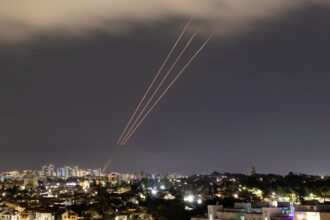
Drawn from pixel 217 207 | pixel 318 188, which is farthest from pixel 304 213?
pixel 318 188

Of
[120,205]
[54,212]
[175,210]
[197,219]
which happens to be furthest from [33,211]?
[197,219]

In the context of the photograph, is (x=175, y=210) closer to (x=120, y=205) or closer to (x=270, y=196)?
(x=120, y=205)

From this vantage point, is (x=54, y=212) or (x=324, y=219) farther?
(x=54, y=212)

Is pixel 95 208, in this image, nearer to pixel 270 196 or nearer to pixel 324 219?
pixel 270 196

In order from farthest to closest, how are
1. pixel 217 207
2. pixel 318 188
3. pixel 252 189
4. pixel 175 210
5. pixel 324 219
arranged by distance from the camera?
pixel 252 189
pixel 318 188
pixel 175 210
pixel 217 207
pixel 324 219

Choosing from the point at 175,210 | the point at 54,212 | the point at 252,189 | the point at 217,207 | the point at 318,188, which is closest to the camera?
the point at 217,207

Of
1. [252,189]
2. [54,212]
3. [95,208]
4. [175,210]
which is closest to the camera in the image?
[175,210]

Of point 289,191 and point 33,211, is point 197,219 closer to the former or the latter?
point 33,211

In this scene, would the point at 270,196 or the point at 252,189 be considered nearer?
the point at 270,196

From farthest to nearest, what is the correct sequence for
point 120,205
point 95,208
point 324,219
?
point 120,205 → point 95,208 → point 324,219
